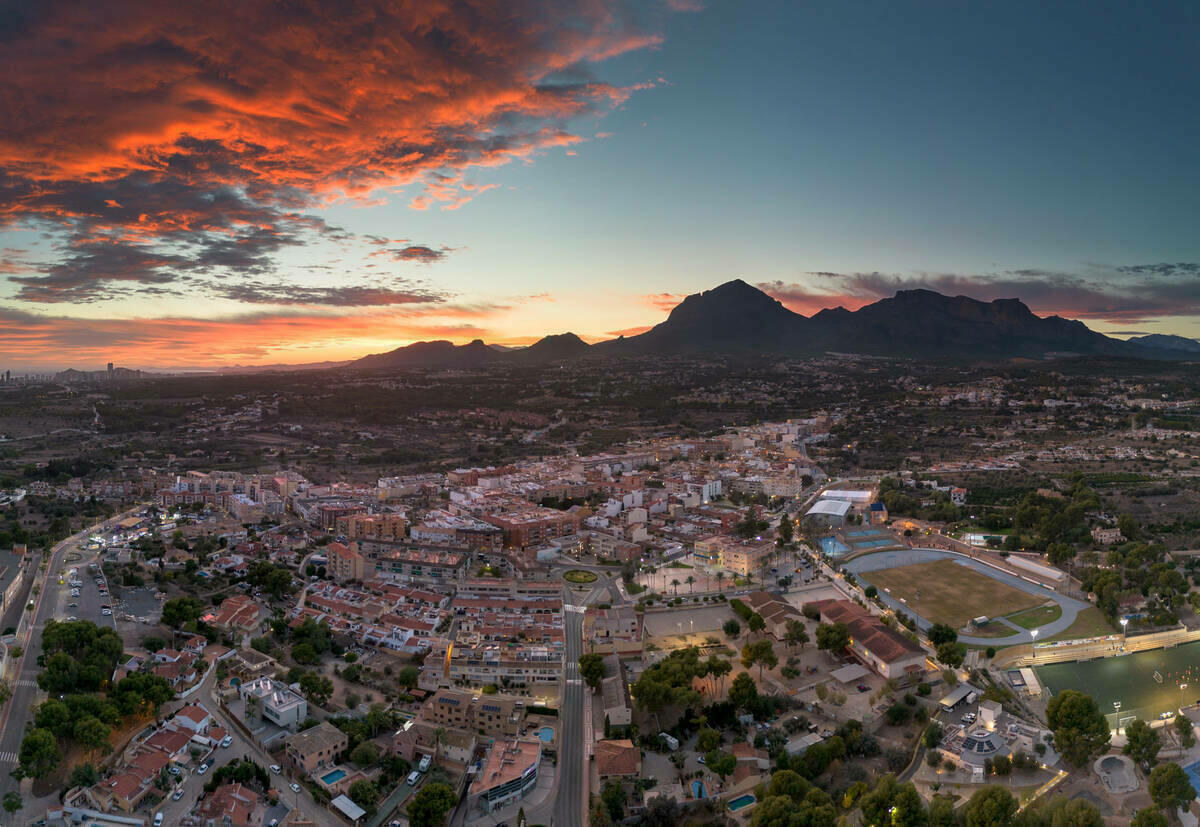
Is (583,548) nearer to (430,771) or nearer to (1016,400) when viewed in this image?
(430,771)

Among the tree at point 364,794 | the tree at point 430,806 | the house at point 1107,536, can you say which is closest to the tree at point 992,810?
the tree at point 430,806

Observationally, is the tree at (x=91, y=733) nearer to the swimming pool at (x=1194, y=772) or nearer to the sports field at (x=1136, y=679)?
the swimming pool at (x=1194, y=772)

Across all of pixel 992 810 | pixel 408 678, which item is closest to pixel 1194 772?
pixel 992 810

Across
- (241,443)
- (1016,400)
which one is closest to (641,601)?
(241,443)

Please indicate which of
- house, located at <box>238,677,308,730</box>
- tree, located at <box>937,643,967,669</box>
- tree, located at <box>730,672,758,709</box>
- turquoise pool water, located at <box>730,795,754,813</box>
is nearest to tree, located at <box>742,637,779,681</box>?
tree, located at <box>730,672,758,709</box>

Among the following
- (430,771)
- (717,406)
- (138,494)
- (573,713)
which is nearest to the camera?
(430,771)

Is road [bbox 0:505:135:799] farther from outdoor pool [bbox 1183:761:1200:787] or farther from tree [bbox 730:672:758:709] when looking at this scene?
outdoor pool [bbox 1183:761:1200:787]

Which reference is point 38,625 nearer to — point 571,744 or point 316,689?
point 316,689
